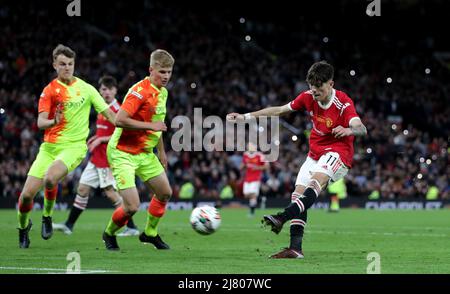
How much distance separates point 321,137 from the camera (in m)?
11.8

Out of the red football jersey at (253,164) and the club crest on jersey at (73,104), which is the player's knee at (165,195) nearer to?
the club crest on jersey at (73,104)

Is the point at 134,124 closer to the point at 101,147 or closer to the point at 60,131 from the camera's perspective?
the point at 60,131

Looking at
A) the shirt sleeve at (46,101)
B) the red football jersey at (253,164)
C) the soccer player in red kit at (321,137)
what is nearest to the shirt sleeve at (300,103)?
the soccer player in red kit at (321,137)

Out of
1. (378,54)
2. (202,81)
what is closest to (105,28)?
(202,81)

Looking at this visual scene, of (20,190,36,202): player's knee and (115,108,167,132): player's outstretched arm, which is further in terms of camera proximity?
(20,190,36,202): player's knee

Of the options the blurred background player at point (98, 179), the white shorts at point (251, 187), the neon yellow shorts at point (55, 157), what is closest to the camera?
the neon yellow shorts at point (55, 157)

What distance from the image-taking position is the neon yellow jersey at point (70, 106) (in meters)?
13.2

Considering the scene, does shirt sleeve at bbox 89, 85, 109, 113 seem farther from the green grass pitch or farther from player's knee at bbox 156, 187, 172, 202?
the green grass pitch

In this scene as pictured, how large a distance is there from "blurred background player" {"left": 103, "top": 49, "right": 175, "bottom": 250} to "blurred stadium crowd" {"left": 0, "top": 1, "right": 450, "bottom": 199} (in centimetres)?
1671

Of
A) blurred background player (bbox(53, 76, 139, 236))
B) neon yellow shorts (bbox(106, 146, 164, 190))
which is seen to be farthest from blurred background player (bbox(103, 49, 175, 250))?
blurred background player (bbox(53, 76, 139, 236))

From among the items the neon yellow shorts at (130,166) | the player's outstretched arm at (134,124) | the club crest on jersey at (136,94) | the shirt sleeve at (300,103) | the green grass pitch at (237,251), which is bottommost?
the green grass pitch at (237,251)

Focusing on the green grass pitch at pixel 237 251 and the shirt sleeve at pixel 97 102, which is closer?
the green grass pitch at pixel 237 251

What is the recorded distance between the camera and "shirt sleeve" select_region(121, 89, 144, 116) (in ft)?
39.3

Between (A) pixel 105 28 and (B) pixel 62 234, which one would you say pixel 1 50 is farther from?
(B) pixel 62 234
